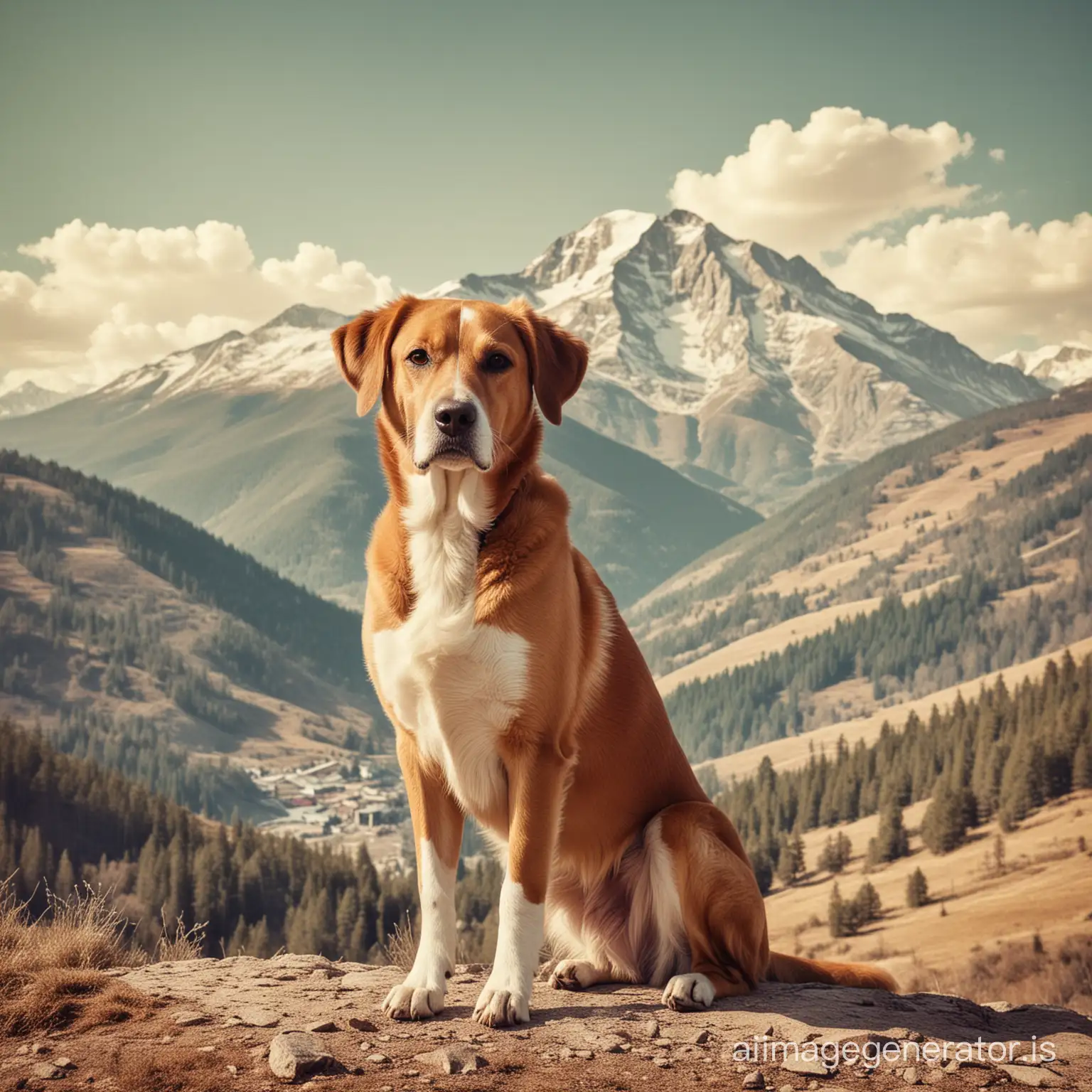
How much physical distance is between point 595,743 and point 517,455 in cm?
223

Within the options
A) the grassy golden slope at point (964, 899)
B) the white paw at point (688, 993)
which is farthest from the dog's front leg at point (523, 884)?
the grassy golden slope at point (964, 899)

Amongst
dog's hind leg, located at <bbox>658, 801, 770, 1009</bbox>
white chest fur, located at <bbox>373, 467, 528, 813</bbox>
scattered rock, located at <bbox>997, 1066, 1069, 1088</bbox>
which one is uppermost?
white chest fur, located at <bbox>373, 467, 528, 813</bbox>

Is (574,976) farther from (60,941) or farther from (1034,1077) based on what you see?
(60,941)

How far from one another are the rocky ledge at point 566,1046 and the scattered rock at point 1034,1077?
0.01 metres

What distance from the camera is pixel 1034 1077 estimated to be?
22.7 ft

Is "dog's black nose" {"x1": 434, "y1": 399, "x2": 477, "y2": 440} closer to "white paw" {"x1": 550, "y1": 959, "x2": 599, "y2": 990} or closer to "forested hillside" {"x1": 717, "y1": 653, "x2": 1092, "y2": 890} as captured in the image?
"white paw" {"x1": 550, "y1": 959, "x2": 599, "y2": 990}

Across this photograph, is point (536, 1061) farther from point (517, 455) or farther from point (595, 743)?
point (517, 455)

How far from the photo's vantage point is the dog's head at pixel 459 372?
24.0 ft

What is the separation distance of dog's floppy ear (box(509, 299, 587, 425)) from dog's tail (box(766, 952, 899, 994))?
4890mm

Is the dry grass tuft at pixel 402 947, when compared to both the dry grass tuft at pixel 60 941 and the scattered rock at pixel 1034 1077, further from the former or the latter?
the scattered rock at pixel 1034 1077

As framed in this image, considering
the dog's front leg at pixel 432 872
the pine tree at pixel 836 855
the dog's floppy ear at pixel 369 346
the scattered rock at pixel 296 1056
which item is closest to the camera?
the scattered rock at pixel 296 1056

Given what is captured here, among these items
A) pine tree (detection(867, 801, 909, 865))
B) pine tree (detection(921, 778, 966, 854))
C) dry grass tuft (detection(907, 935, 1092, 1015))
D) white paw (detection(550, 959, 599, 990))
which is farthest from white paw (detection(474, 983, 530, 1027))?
pine tree (detection(867, 801, 909, 865))

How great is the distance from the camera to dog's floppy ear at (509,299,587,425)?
316 inches

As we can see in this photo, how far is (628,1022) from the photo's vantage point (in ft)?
24.9
